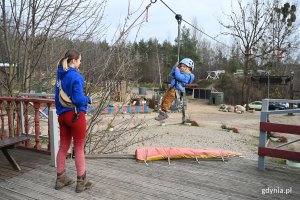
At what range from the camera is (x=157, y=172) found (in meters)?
4.13

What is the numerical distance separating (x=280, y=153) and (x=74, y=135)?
2559mm

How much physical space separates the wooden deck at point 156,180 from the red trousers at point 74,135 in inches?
12.1

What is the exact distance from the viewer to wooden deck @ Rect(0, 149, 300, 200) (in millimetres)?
3428

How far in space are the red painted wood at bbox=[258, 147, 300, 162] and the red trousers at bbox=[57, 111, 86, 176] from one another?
91.9 inches

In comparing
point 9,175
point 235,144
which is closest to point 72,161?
point 9,175

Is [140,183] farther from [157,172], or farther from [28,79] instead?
[28,79]

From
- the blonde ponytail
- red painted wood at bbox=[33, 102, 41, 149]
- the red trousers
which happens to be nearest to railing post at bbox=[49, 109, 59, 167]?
red painted wood at bbox=[33, 102, 41, 149]

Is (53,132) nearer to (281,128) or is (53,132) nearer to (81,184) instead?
(81,184)

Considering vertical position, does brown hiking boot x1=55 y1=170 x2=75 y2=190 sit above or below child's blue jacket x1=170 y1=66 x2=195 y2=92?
below

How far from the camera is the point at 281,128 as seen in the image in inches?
158

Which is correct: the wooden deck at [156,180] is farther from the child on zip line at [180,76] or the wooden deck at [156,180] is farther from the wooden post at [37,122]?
the child on zip line at [180,76]

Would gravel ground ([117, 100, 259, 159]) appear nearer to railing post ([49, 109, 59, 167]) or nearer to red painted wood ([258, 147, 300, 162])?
railing post ([49, 109, 59, 167])

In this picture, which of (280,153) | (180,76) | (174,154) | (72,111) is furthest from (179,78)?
(72,111)

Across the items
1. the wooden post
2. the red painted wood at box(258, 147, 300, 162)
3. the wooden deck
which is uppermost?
the wooden post
